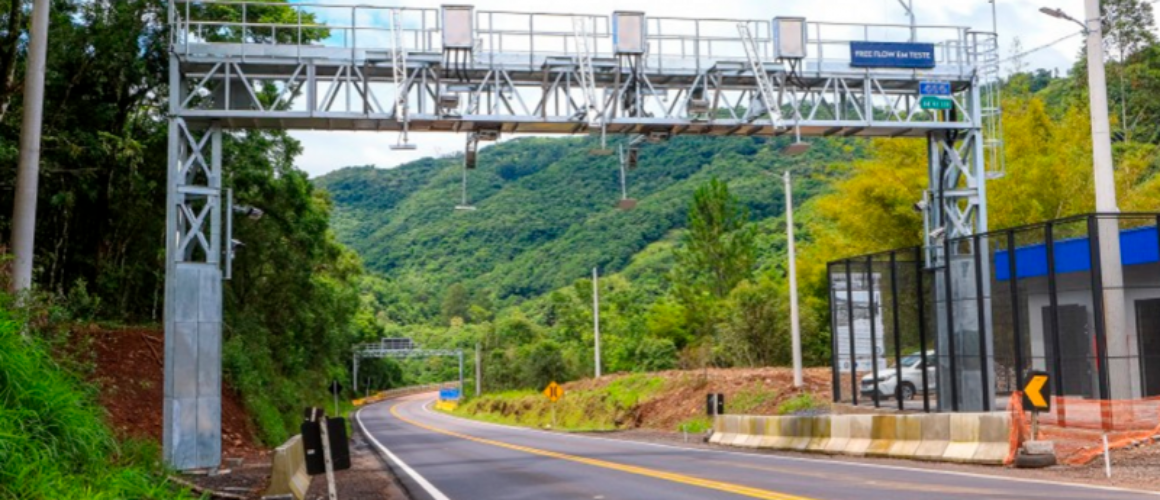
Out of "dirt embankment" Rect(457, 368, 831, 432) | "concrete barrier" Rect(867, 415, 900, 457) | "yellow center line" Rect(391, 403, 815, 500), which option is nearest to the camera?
"yellow center line" Rect(391, 403, 815, 500)

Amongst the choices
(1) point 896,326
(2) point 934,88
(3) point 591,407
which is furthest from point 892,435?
(3) point 591,407

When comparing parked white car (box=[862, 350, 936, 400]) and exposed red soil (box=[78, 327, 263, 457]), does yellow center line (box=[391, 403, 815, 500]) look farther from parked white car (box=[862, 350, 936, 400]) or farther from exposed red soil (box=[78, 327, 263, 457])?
exposed red soil (box=[78, 327, 263, 457])

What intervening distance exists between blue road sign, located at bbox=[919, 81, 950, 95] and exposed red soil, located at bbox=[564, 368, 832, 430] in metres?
11.3

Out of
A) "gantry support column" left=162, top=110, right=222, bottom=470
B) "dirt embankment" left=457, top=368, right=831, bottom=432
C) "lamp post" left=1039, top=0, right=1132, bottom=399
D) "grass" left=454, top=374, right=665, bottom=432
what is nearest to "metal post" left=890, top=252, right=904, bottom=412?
"lamp post" left=1039, top=0, right=1132, bottom=399

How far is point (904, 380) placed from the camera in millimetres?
27875

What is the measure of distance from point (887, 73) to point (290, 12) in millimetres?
20070

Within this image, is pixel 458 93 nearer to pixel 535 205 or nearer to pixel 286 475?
pixel 286 475

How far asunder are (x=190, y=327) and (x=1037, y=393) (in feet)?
52.7

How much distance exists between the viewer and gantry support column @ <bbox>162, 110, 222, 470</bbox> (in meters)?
23.5

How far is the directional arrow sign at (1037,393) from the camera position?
18.3 metres

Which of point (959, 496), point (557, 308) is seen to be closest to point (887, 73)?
point (959, 496)

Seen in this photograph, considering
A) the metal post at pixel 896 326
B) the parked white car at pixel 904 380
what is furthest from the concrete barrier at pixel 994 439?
the metal post at pixel 896 326

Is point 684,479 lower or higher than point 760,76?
lower

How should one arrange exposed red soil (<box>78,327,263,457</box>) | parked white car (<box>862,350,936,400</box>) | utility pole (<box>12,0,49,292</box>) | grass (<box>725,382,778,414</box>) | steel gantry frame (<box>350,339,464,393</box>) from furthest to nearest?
steel gantry frame (<box>350,339,464,393</box>) → grass (<box>725,382,778,414</box>) → parked white car (<box>862,350,936,400</box>) → exposed red soil (<box>78,327,263,457</box>) → utility pole (<box>12,0,49,292</box>)
